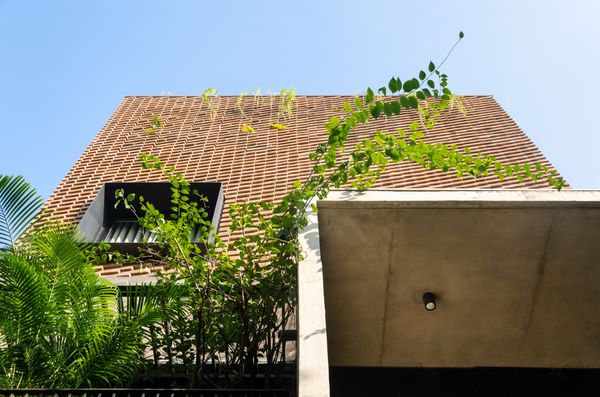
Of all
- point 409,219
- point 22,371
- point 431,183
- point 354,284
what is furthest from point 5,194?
point 431,183

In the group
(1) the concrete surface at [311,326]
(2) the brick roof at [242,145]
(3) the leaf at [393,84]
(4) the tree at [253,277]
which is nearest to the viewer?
(1) the concrete surface at [311,326]

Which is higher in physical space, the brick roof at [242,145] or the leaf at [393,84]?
the brick roof at [242,145]

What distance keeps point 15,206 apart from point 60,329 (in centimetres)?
153

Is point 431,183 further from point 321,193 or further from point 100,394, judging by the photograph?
point 100,394

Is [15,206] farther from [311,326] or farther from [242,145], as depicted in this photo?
[242,145]

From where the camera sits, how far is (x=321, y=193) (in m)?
4.50

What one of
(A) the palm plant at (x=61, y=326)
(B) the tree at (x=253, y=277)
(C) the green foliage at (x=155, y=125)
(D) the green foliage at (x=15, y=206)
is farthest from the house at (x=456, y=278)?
(C) the green foliage at (x=155, y=125)

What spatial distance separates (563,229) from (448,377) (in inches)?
88.8

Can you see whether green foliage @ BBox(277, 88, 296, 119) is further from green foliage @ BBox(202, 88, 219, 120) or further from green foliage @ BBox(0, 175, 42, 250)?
green foliage @ BBox(0, 175, 42, 250)

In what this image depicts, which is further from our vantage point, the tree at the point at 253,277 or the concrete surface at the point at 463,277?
the concrete surface at the point at 463,277

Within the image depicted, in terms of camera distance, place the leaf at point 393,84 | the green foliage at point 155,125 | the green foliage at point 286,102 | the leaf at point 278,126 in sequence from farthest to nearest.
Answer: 1. the green foliage at point 286,102
2. the leaf at point 278,126
3. the green foliage at point 155,125
4. the leaf at point 393,84

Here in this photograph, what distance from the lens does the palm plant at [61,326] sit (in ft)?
12.2

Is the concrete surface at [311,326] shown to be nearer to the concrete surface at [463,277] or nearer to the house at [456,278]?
the house at [456,278]

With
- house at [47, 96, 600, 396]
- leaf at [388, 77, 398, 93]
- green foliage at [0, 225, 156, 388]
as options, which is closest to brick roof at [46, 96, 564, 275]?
green foliage at [0, 225, 156, 388]
